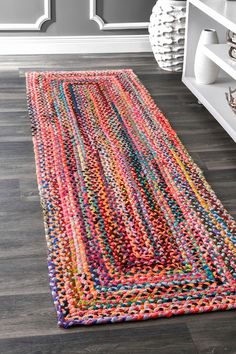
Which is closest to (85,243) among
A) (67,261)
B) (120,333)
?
(67,261)

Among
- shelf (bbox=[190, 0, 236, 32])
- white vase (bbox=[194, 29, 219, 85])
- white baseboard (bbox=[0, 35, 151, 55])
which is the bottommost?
white baseboard (bbox=[0, 35, 151, 55])

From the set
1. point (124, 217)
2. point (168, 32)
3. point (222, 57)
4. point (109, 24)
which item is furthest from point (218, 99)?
point (109, 24)

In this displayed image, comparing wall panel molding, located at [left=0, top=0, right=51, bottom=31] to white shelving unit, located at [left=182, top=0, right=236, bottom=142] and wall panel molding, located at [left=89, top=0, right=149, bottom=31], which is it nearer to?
wall panel molding, located at [left=89, top=0, right=149, bottom=31]

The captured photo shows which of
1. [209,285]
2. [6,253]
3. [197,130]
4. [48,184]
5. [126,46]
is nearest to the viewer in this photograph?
[209,285]

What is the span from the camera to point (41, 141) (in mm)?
2504

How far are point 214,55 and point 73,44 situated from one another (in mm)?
1147

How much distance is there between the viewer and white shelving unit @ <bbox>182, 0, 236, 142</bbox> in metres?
2.55

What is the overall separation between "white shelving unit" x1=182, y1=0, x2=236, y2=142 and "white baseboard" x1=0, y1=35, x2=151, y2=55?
71cm

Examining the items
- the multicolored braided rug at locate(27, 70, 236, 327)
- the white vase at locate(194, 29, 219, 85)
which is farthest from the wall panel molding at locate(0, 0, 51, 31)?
the white vase at locate(194, 29, 219, 85)

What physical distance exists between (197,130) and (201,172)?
16.4 inches

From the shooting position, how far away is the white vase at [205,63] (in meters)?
2.88

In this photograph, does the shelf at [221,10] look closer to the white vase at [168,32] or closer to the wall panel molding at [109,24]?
the white vase at [168,32]

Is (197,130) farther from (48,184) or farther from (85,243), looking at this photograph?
(85,243)

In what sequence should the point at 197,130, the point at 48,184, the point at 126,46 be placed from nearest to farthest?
the point at 48,184 → the point at 197,130 → the point at 126,46
